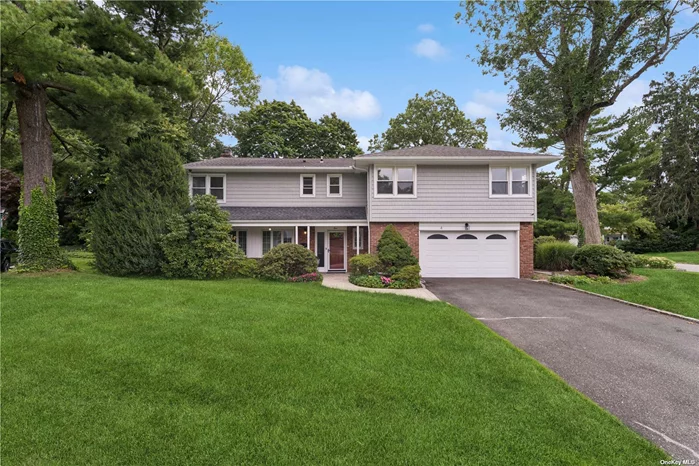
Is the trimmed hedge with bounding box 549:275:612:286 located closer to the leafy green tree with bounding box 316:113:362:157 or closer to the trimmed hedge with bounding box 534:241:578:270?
the trimmed hedge with bounding box 534:241:578:270

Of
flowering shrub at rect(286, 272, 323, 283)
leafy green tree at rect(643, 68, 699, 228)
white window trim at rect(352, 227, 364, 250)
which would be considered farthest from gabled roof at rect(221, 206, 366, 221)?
leafy green tree at rect(643, 68, 699, 228)

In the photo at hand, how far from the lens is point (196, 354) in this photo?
449 centimetres

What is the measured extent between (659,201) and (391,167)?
27.9 m

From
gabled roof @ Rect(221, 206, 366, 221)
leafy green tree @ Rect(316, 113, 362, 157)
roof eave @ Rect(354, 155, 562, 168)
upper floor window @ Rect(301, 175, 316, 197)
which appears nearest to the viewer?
roof eave @ Rect(354, 155, 562, 168)

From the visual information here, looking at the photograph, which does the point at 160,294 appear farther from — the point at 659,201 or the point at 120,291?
the point at 659,201

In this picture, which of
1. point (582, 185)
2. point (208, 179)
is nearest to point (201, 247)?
point (208, 179)

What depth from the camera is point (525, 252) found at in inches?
529

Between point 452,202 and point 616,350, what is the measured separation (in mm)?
8873

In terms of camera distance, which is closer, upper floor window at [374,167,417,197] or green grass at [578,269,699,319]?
green grass at [578,269,699,319]

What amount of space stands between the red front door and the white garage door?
12.1ft

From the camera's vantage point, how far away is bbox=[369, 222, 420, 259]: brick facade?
13.5m

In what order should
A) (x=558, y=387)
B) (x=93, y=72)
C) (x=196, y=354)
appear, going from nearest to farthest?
(x=558, y=387), (x=196, y=354), (x=93, y=72)

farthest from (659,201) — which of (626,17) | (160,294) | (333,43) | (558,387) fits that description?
(160,294)

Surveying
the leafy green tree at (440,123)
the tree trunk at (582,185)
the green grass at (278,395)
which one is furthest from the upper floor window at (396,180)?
the leafy green tree at (440,123)
